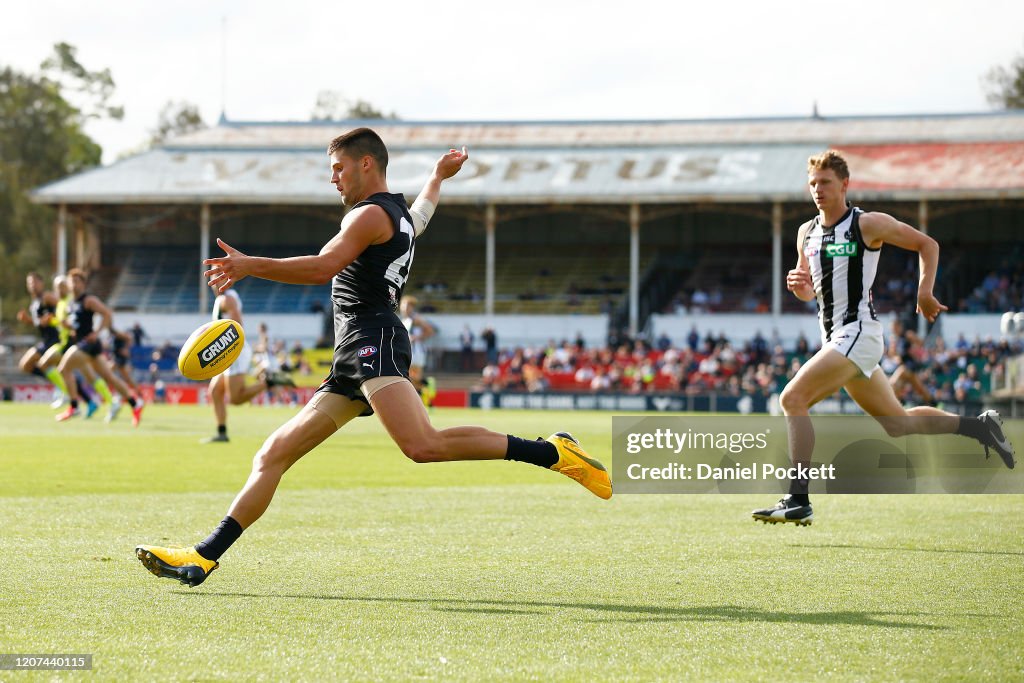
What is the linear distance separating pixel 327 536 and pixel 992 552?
13.5ft

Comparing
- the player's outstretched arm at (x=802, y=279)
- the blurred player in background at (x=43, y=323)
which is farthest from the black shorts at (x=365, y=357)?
the blurred player in background at (x=43, y=323)

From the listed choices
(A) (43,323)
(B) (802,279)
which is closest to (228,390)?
(A) (43,323)

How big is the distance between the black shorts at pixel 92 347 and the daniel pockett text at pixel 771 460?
40.1ft

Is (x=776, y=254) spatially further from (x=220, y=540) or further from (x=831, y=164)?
(x=220, y=540)

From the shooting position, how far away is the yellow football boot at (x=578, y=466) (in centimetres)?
715

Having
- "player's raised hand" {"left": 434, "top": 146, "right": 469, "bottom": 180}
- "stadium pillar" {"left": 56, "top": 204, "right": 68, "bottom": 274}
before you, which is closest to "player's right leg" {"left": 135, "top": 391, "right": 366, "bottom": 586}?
"player's raised hand" {"left": 434, "top": 146, "right": 469, "bottom": 180}

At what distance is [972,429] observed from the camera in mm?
9461

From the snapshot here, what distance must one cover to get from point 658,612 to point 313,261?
2241 millimetres

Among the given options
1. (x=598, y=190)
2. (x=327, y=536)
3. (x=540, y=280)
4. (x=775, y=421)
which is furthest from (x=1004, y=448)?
(x=540, y=280)

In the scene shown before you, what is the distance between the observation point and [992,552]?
7.87 metres

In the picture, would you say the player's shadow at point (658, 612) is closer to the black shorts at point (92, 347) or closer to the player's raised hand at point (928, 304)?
the player's raised hand at point (928, 304)

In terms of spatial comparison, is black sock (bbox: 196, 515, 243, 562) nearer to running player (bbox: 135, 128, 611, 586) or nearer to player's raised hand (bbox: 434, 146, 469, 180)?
running player (bbox: 135, 128, 611, 586)

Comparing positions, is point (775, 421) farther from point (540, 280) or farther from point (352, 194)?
point (540, 280)

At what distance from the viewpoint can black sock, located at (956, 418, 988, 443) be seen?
9414mm
